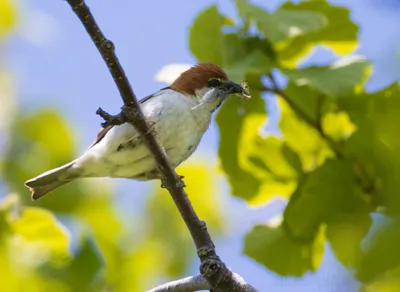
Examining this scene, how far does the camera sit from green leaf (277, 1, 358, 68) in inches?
106

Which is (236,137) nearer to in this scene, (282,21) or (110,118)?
(282,21)

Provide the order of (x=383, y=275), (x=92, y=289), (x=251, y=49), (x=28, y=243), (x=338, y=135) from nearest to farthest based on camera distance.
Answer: (x=383, y=275) < (x=92, y=289) < (x=28, y=243) < (x=338, y=135) < (x=251, y=49)

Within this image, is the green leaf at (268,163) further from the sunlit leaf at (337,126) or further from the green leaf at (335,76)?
the green leaf at (335,76)

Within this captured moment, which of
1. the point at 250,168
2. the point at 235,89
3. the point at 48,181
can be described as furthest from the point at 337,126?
the point at 48,181

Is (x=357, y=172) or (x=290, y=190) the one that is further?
(x=290, y=190)

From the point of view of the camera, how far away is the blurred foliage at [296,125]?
212cm

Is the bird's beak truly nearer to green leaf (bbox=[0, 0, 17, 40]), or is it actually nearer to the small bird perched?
the small bird perched

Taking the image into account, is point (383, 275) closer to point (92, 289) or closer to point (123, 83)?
point (123, 83)

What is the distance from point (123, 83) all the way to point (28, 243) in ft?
2.52

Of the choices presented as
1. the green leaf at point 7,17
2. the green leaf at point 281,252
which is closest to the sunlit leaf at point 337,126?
the green leaf at point 281,252

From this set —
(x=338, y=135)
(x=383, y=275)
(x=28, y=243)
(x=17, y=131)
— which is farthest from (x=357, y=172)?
(x=17, y=131)

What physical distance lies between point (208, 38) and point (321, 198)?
99cm

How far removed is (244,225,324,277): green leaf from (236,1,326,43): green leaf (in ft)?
2.49

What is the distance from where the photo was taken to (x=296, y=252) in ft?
7.80
